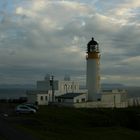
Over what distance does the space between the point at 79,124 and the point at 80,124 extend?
0.22 meters

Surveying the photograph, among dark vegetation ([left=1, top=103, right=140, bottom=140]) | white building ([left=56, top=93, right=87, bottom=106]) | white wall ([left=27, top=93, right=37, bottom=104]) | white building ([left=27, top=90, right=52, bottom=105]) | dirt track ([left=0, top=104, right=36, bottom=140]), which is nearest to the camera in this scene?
dirt track ([left=0, top=104, right=36, bottom=140])

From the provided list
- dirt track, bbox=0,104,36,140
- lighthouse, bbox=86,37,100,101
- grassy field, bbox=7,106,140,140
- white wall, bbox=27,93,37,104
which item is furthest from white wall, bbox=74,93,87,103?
dirt track, bbox=0,104,36,140

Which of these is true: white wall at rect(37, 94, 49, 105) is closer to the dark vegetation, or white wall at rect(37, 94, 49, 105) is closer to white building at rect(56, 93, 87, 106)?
white building at rect(56, 93, 87, 106)

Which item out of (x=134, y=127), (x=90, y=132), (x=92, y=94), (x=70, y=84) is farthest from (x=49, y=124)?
(x=70, y=84)

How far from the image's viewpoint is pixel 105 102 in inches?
3167

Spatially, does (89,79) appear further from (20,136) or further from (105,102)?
(20,136)

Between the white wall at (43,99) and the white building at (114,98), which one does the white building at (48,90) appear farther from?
the white building at (114,98)

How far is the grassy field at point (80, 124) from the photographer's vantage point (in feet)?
129

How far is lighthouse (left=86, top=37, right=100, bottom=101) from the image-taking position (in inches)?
3187

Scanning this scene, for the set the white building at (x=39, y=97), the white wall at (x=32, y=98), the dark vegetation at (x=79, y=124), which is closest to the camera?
the dark vegetation at (x=79, y=124)

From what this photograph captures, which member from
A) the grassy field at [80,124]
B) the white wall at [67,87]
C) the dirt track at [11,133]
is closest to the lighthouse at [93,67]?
the white wall at [67,87]

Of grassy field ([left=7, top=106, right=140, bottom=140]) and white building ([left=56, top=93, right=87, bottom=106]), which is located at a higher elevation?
white building ([left=56, top=93, right=87, bottom=106])

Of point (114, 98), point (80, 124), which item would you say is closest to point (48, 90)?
point (114, 98)

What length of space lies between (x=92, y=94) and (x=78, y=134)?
40.2 metres
